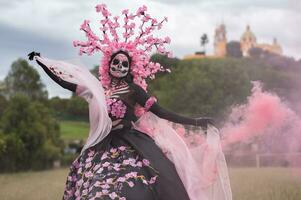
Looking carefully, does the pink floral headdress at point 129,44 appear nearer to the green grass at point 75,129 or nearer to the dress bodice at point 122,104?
the dress bodice at point 122,104

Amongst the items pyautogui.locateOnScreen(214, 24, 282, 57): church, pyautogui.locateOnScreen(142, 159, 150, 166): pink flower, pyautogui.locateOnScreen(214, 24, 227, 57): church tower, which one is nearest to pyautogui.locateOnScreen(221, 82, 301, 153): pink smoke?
pyautogui.locateOnScreen(142, 159, 150, 166): pink flower

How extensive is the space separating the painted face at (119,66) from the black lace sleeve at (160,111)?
218 mm

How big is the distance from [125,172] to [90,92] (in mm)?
961

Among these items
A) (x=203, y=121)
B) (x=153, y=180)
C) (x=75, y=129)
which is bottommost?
(x=153, y=180)

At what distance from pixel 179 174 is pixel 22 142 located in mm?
19062

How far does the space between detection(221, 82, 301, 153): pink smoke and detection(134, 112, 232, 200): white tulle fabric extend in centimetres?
100

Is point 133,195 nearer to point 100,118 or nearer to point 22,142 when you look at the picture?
point 100,118

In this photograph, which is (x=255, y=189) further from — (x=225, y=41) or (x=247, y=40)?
(x=225, y=41)

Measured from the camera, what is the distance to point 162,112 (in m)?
6.11

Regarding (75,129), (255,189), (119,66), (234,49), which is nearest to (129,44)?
(119,66)

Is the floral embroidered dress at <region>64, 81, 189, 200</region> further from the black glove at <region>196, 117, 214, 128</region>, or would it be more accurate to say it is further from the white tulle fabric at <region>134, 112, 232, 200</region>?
the black glove at <region>196, 117, 214, 128</region>

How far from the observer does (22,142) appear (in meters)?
24.2

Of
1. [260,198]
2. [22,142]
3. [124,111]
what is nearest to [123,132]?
[124,111]

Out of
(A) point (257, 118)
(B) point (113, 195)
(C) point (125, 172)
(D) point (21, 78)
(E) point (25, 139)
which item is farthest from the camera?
(D) point (21, 78)
